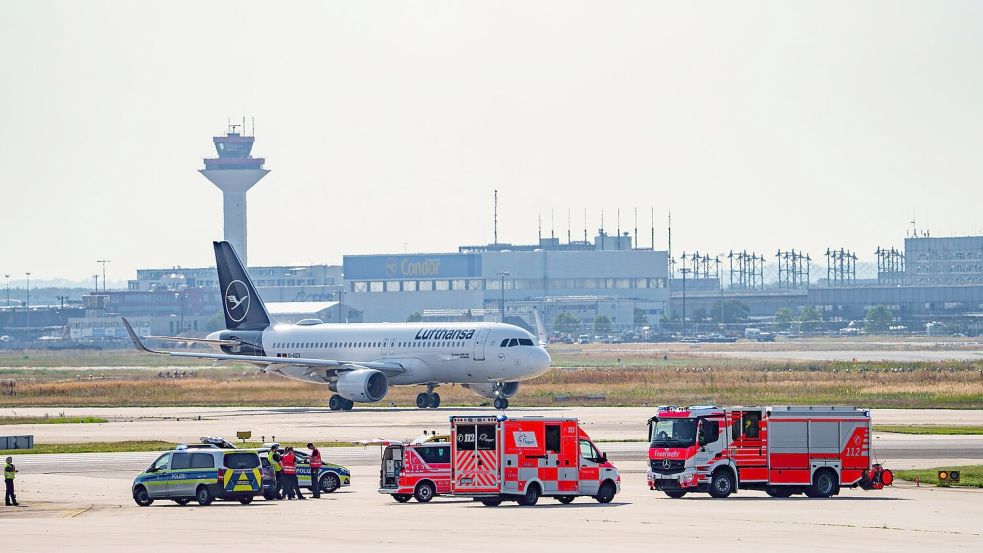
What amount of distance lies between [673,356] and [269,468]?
12460 cm

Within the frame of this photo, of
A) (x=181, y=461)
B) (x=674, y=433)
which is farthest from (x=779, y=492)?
(x=181, y=461)

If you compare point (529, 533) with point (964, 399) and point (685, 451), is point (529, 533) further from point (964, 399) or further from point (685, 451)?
point (964, 399)

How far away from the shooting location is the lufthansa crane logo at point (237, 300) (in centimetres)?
8988

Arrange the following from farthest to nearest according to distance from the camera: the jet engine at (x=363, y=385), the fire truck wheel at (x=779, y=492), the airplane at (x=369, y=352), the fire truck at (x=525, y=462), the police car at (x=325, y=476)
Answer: the jet engine at (x=363, y=385), the airplane at (x=369, y=352), the police car at (x=325, y=476), the fire truck wheel at (x=779, y=492), the fire truck at (x=525, y=462)

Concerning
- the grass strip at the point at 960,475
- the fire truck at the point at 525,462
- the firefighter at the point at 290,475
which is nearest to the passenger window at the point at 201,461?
the firefighter at the point at 290,475

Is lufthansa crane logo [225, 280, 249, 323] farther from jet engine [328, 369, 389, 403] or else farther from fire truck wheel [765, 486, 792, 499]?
fire truck wheel [765, 486, 792, 499]

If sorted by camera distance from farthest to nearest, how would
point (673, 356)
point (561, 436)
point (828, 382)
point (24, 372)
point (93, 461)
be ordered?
point (673, 356)
point (24, 372)
point (828, 382)
point (93, 461)
point (561, 436)

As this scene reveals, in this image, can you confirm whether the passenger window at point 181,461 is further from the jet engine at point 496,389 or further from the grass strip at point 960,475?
the jet engine at point 496,389

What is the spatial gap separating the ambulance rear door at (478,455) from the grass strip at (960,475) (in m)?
12.6

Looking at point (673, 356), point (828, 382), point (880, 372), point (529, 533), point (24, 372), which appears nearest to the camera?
point (529, 533)

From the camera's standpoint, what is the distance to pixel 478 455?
129 ft

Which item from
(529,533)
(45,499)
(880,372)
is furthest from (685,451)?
(880,372)

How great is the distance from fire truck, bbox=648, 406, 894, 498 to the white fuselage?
122 feet

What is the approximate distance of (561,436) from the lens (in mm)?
39312
